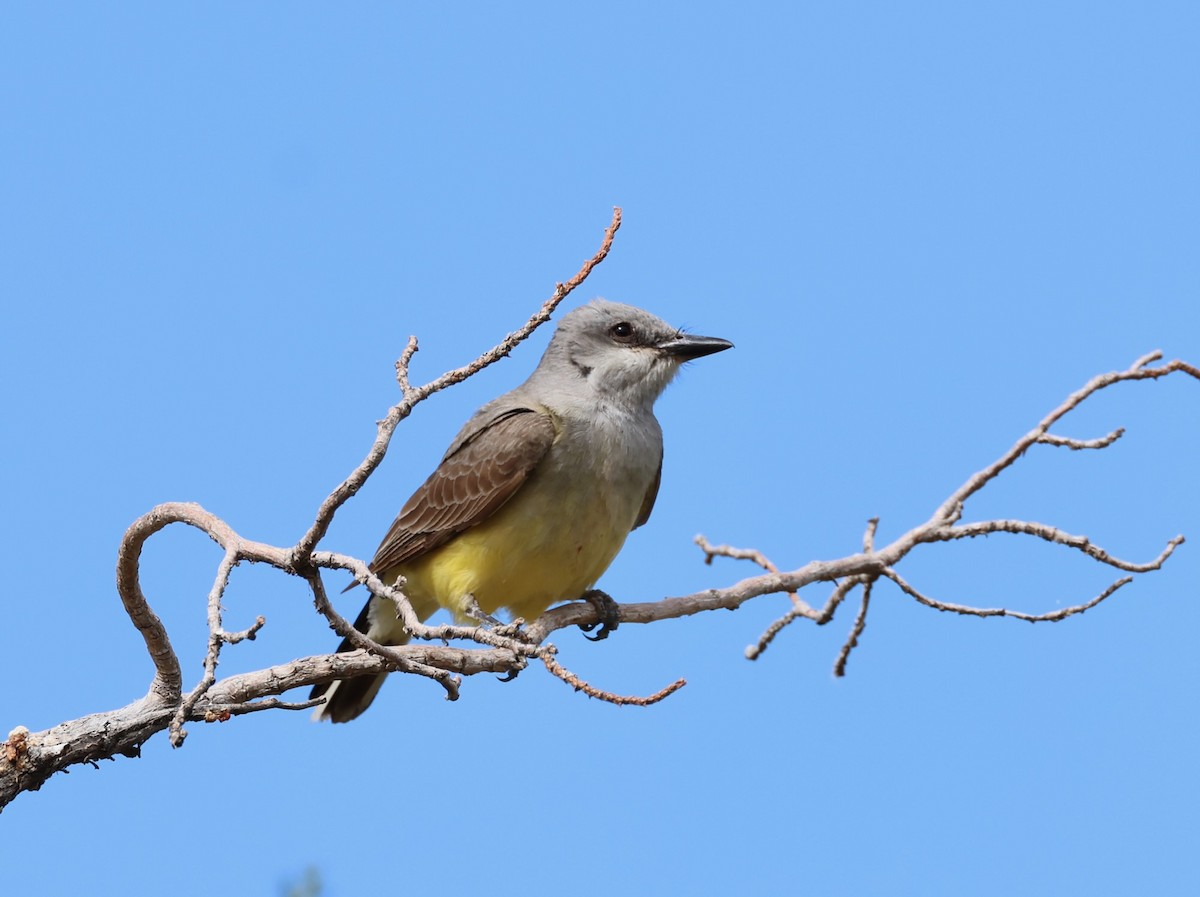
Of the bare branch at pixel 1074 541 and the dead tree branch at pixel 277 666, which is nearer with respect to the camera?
the dead tree branch at pixel 277 666

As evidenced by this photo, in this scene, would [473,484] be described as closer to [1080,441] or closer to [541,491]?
[541,491]

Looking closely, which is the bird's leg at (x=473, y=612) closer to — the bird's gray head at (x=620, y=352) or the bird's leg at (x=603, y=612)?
the bird's leg at (x=603, y=612)

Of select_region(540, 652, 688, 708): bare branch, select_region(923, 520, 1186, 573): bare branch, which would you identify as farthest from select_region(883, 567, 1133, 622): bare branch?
select_region(540, 652, 688, 708): bare branch

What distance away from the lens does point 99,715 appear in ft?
14.9

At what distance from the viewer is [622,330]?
699 centimetres

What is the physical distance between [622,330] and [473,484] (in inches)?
51.8

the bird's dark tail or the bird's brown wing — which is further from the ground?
the bird's brown wing

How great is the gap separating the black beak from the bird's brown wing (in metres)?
0.88

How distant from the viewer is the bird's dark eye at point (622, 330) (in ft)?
22.9

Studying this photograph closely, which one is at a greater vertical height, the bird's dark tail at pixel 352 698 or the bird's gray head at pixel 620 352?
the bird's gray head at pixel 620 352

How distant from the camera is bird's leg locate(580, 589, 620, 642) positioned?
6281 mm

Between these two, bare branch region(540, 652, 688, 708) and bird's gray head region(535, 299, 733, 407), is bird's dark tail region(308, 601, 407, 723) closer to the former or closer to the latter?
bird's gray head region(535, 299, 733, 407)

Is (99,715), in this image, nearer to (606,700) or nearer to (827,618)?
(606,700)

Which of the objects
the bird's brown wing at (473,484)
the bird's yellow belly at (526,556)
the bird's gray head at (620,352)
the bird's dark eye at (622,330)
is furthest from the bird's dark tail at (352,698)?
the bird's dark eye at (622,330)
